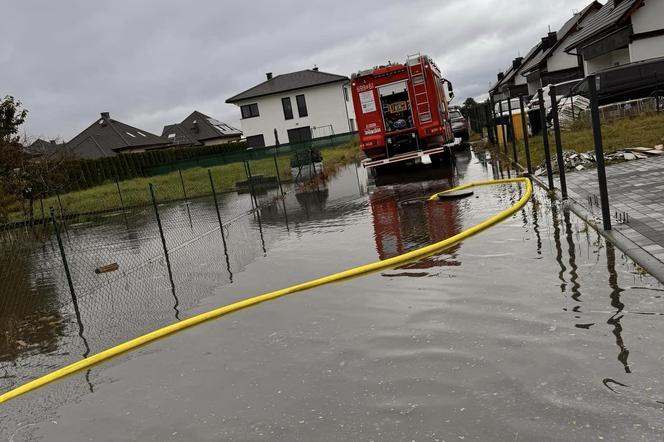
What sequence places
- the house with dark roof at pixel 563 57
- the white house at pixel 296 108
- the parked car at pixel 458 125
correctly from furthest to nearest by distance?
the white house at pixel 296 108, the house with dark roof at pixel 563 57, the parked car at pixel 458 125

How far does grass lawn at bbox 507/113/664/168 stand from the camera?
50.8 feet

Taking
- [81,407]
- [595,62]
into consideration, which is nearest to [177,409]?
[81,407]

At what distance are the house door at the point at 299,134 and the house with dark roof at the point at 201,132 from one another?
25.2 metres

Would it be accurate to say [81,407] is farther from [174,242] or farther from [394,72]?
[394,72]

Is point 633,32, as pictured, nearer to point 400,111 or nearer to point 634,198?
point 400,111

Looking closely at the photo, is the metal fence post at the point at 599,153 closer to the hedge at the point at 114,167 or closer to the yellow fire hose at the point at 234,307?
the yellow fire hose at the point at 234,307

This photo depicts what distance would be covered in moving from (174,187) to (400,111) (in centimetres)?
1527

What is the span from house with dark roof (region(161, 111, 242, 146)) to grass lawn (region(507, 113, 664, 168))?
190 ft

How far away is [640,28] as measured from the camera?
84.5 ft

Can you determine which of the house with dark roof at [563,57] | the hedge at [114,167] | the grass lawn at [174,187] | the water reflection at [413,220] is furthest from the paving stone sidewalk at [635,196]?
the house with dark roof at [563,57]

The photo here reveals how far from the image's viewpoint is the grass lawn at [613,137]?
15.5m

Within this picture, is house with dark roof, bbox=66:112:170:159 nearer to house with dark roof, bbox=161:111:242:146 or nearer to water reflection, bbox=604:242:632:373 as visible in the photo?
house with dark roof, bbox=161:111:242:146

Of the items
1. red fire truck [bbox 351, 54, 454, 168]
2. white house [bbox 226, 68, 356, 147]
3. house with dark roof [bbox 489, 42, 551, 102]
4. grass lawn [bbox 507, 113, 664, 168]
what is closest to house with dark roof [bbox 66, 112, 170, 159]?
white house [bbox 226, 68, 356, 147]

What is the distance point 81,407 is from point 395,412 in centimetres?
259
